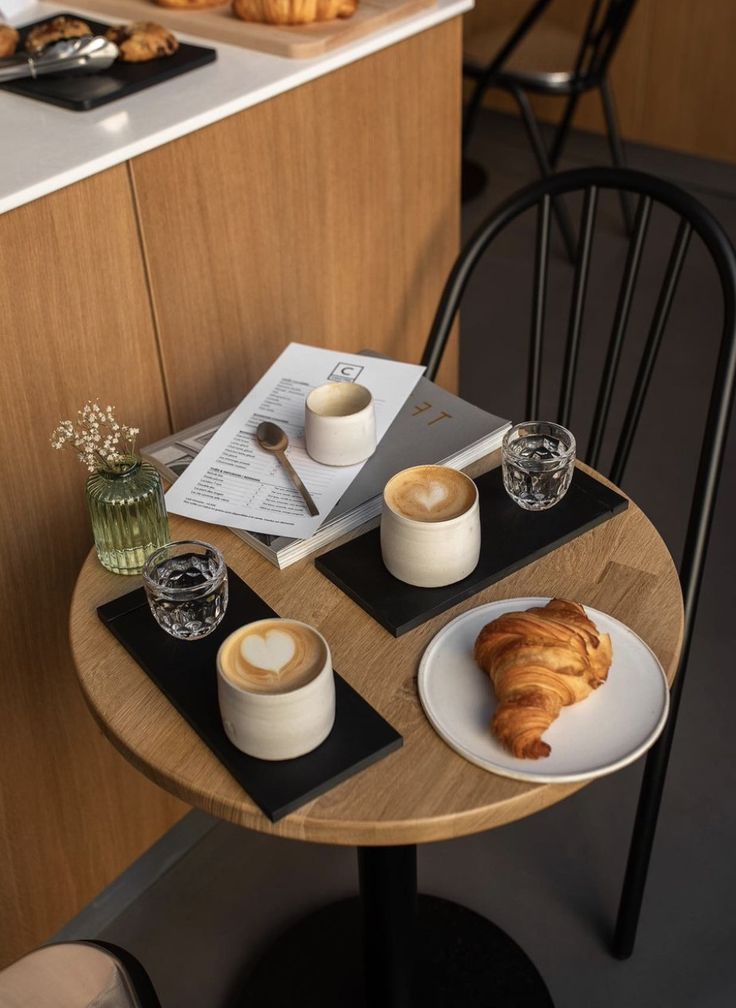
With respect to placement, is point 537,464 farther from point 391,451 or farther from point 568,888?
point 568,888

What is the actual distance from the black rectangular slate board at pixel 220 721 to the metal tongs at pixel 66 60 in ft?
2.54

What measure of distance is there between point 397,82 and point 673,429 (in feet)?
3.91

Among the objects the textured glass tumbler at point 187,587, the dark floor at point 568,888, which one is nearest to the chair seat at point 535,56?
the dark floor at point 568,888

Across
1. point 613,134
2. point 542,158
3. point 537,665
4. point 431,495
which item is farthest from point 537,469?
point 613,134

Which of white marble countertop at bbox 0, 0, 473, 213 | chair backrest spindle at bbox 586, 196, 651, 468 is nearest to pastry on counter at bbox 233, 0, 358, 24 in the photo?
white marble countertop at bbox 0, 0, 473, 213

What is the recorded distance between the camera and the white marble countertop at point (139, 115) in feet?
4.22

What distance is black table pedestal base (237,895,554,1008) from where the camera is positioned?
1503 millimetres

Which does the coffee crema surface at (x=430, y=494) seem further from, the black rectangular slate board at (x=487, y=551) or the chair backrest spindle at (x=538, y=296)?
the chair backrest spindle at (x=538, y=296)

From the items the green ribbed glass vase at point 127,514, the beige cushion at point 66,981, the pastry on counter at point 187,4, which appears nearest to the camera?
the beige cushion at point 66,981

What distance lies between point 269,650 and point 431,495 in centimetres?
25

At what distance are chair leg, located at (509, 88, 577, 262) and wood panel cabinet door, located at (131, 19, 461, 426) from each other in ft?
3.93

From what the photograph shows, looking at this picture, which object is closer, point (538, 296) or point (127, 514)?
point (127, 514)

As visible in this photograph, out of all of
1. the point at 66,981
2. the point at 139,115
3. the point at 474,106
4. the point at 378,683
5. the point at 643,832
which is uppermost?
the point at 139,115

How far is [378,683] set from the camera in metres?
1.02
